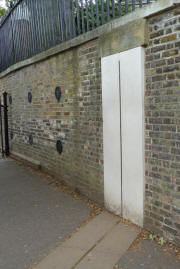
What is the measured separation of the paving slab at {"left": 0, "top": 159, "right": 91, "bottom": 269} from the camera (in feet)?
9.16

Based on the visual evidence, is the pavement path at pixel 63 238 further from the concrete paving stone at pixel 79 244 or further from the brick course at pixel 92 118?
the brick course at pixel 92 118

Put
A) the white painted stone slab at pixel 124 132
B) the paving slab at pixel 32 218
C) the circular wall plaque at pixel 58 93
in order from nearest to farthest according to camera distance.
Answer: the paving slab at pixel 32 218
the white painted stone slab at pixel 124 132
the circular wall plaque at pixel 58 93

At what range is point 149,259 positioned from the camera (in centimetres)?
262

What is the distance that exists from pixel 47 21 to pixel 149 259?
5.09 metres

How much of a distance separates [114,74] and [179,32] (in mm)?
1036

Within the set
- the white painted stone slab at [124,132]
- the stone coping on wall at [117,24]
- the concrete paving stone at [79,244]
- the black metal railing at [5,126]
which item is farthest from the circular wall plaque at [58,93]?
the black metal railing at [5,126]

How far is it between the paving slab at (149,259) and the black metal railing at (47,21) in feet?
10.0

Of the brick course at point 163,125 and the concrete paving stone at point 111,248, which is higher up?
the brick course at point 163,125

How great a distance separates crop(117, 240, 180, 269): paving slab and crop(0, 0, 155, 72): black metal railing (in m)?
3.06

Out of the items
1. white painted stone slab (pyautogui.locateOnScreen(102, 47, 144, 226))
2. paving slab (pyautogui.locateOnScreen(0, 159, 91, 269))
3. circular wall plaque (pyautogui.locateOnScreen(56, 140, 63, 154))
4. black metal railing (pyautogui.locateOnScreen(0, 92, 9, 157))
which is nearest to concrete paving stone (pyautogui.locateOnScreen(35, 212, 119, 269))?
paving slab (pyautogui.locateOnScreen(0, 159, 91, 269))

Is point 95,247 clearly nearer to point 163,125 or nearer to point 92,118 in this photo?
point 163,125

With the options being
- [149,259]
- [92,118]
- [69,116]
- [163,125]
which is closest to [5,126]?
[69,116]

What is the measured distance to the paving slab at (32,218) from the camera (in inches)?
110

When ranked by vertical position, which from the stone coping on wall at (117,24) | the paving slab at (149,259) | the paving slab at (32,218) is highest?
the stone coping on wall at (117,24)
